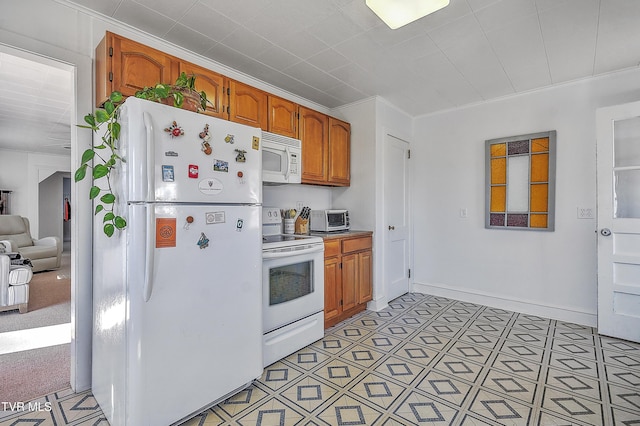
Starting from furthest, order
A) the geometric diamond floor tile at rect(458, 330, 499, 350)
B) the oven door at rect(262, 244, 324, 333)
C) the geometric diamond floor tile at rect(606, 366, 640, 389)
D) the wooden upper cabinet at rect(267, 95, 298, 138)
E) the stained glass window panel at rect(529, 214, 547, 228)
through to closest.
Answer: the stained glass window panel at rect(529, 214, 547, 228)
the wooden upper cabinet at rect(267, 95, 298, 138)
the geometric diamond floor tile at rect(458, 330, 499, 350)
the oven door at rect(262, 244, 324, 333)
the geometric diamond floor tile at rect(606, 366, 640, 389)

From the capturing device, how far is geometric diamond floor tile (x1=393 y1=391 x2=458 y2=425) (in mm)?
1701

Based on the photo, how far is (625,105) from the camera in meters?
2.69

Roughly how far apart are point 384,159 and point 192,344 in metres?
2.83

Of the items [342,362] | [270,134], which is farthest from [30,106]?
[342,362]

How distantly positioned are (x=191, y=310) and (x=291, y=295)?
0.94 meters

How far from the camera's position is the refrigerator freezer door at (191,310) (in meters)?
1.48

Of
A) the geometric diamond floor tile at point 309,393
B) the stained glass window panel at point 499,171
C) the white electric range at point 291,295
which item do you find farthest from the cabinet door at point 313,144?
the stained glass window panel at point 499,171

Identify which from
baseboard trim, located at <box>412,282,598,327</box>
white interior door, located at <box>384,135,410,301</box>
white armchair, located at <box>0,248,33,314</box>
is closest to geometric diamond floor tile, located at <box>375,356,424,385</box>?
white interior door, located at <box>384,135,410,301</box>

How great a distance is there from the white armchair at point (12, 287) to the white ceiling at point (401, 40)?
3.13 m

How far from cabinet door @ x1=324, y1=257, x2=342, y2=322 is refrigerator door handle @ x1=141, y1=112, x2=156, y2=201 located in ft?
5.68

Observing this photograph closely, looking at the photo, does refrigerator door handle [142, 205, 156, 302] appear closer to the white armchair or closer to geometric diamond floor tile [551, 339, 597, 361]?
geometric diamond floor tile [551, 339, 597, 361]

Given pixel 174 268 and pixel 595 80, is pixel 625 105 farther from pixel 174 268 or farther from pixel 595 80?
pixel 174 268

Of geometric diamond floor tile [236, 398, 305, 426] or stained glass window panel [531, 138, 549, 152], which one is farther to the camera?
stained glass window panel [531, 138, 549, 152]

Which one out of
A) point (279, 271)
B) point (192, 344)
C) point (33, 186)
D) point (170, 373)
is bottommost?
point (170, 373)
